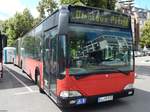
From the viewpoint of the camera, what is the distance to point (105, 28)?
8.73 meters

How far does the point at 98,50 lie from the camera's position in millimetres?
8516

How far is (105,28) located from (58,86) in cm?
211

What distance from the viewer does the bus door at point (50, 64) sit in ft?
28.7

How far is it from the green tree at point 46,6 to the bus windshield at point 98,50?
76.0ft

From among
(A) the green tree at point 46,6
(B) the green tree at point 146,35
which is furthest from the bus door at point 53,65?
(B) the green tree at point 146,35

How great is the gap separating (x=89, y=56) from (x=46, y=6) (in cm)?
2638

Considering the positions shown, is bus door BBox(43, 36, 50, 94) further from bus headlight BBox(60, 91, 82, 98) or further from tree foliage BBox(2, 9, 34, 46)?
tree foliage BBox(2, 9, 34, 46)

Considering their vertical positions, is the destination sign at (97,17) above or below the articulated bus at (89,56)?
above

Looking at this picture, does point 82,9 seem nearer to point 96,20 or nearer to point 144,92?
point 96,20

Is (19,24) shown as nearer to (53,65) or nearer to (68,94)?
(53,65)

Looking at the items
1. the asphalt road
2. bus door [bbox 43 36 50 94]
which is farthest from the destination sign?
the asphalt road

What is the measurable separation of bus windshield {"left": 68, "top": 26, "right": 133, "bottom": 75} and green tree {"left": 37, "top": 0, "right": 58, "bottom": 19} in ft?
76.0

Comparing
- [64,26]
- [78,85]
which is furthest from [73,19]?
[78,85]

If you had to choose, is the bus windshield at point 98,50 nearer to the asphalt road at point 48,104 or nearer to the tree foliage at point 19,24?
the asphalt road at point 48,104
